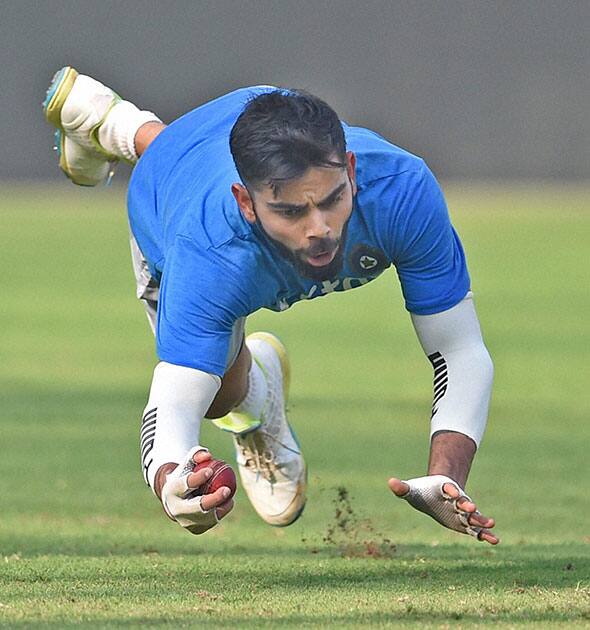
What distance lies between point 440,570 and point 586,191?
120 ft

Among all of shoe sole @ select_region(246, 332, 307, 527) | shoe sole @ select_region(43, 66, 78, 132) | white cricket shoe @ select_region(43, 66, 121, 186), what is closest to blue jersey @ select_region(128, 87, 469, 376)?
white cricket shoe @ select_region(43, 66, 121, 186)

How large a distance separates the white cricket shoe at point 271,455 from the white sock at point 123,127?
1.10 metres

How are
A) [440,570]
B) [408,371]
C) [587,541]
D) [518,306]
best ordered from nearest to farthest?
[440,570] < [587,541] < [408,371] < [518,306]

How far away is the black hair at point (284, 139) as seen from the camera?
5.01m

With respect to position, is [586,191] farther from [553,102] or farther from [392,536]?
[392,536]

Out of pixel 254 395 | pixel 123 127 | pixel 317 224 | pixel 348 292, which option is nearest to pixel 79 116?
pixel 123 127

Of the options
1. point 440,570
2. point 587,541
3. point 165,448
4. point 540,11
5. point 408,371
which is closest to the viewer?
point 165,448

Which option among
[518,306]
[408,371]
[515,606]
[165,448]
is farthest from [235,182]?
[518,306]

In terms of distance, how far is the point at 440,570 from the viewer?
6.12 meters

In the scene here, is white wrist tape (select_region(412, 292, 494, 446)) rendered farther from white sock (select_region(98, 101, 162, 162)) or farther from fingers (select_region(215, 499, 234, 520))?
white sock (select_region(98, 101, 162, 162))

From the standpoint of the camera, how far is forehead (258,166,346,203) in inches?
197

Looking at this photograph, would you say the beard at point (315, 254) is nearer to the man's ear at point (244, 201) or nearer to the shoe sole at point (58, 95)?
the man's ear at point (244, 201)

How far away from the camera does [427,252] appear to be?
18.4ft

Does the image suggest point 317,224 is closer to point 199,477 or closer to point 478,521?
point 199,477
